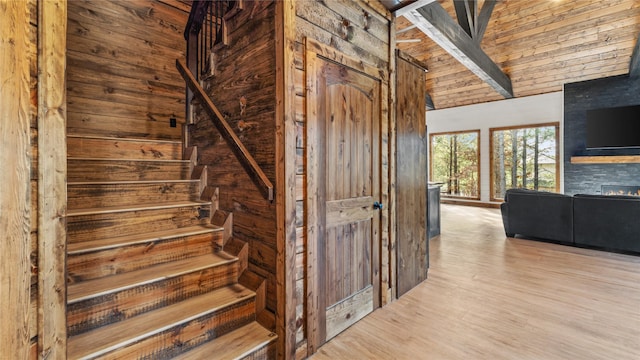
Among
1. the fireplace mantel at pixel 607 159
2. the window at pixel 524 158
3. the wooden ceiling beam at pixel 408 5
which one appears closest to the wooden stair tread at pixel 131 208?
the wooden ceiling beam at pixel 408 5

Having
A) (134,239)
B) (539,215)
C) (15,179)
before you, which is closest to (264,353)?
(134,239)

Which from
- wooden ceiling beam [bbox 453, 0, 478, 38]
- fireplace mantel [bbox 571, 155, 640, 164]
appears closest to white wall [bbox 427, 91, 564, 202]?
fireplace mantel [bbox 571, 155, 640, 164]

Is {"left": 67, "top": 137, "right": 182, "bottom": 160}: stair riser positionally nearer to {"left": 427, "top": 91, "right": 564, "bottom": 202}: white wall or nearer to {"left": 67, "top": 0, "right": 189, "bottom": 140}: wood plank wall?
{"left": 67, "top": 0, "right": 189, "bottom": 140}: wood plank wall

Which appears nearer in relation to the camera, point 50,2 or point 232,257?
point 50,2

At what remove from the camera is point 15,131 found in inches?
41.9

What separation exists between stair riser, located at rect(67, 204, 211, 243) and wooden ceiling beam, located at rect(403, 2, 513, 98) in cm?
289

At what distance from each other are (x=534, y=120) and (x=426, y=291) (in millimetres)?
6604

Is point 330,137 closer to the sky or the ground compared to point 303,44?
closer to the ground

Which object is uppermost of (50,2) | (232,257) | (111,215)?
(50,2)

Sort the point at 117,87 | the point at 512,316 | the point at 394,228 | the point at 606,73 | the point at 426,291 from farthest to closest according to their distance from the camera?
1. the point at 606,73
2. the point at 117,87
3. the point at 426,291
4. the point at 394,228
5. the point at 512,316

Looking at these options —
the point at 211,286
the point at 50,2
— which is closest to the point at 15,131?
A: the point at 50,2

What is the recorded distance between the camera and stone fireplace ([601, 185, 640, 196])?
5.92 meters

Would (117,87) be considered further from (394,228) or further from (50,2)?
(394,228)

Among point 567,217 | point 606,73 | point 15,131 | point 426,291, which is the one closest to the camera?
point 15,131
